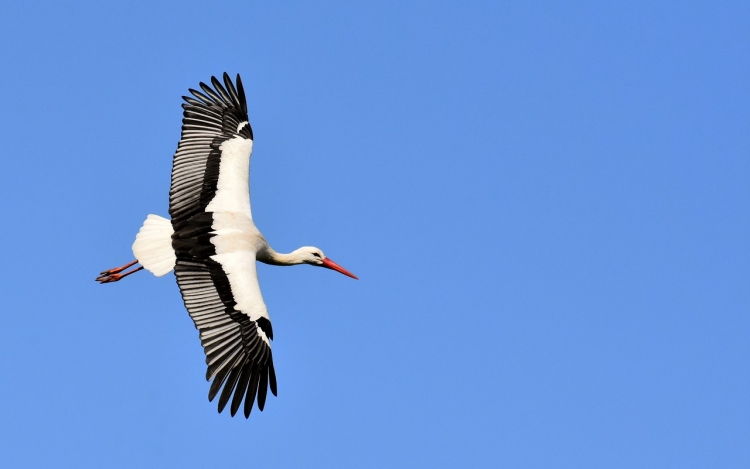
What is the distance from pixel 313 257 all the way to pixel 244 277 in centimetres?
241

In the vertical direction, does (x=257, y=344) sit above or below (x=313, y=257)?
below

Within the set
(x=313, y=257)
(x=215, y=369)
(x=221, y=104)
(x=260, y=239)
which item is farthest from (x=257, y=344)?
Answer: (x=221, y=104)

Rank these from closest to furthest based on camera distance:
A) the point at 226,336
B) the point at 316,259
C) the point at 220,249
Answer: the point at 226,336 → the point at 220,249 → the point at 316,259

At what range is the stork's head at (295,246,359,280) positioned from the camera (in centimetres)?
1688

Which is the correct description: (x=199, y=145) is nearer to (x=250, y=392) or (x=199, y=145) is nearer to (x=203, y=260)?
(x=203, y=260)

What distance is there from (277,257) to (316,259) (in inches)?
30.9

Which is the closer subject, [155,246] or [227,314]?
[227,314]

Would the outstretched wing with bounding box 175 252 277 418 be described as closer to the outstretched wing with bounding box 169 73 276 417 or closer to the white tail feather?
the outstretched wing with bounding box 169 73 276 417

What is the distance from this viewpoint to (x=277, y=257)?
53.9 feet

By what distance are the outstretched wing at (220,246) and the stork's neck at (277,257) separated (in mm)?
525

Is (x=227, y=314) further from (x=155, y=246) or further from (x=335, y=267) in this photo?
(x=335, y=267)

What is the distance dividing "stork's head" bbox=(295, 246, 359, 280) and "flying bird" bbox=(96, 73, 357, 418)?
1cm

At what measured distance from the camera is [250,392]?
13719mm

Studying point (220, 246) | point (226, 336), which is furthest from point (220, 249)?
point (226, 336)
